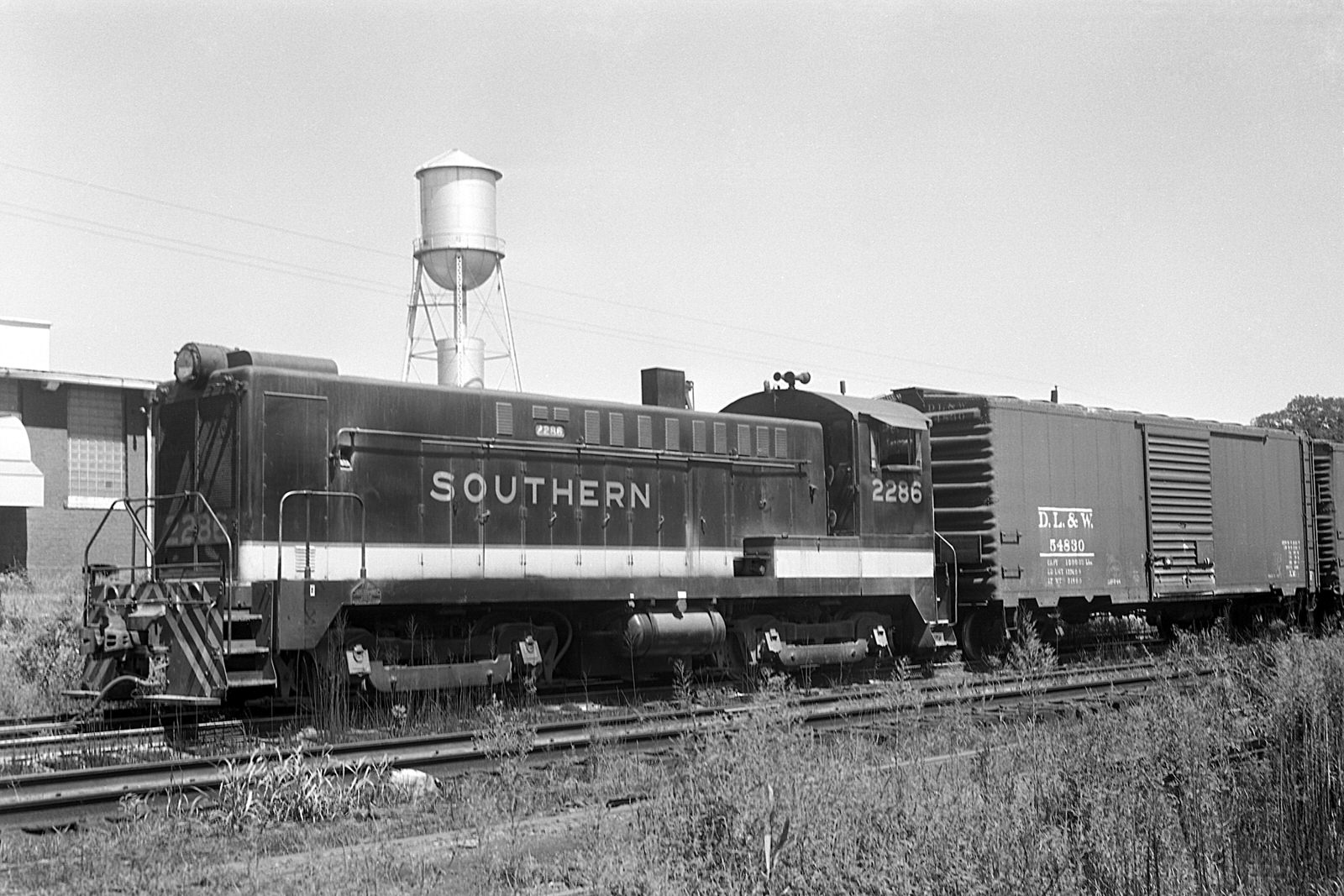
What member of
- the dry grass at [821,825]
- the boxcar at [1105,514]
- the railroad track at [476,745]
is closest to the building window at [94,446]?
the boxcar at [1105,514]

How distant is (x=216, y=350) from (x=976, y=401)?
10.7 metres

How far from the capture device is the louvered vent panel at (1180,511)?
21.1 metres

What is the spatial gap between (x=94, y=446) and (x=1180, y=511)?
27229 mm

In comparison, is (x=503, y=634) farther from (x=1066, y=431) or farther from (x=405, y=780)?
(x=1066, y=431)

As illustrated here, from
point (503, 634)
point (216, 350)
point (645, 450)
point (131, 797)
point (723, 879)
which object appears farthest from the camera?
point (645, 450)

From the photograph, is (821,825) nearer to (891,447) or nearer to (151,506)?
(151,506)

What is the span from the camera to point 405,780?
30.7ft

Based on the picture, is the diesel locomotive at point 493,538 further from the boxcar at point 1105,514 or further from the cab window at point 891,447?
the boxcar at point 1105,514

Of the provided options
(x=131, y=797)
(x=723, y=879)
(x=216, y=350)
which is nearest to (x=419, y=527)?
(x=216, y=350)

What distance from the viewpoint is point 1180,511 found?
71.1 feet

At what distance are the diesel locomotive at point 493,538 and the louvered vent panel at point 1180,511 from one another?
16.8 ft

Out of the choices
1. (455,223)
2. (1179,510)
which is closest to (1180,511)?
(1179,510)

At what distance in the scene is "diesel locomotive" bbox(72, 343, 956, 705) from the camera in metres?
12.4

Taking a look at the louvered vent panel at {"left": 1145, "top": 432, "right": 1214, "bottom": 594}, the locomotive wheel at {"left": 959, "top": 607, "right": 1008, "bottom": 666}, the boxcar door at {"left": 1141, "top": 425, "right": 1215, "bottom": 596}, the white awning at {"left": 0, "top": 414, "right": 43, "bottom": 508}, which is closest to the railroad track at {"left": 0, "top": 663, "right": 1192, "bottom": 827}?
the locomotive wheel at {"left": 959, "top": 607, "right": 1008, "bottom": 666}
